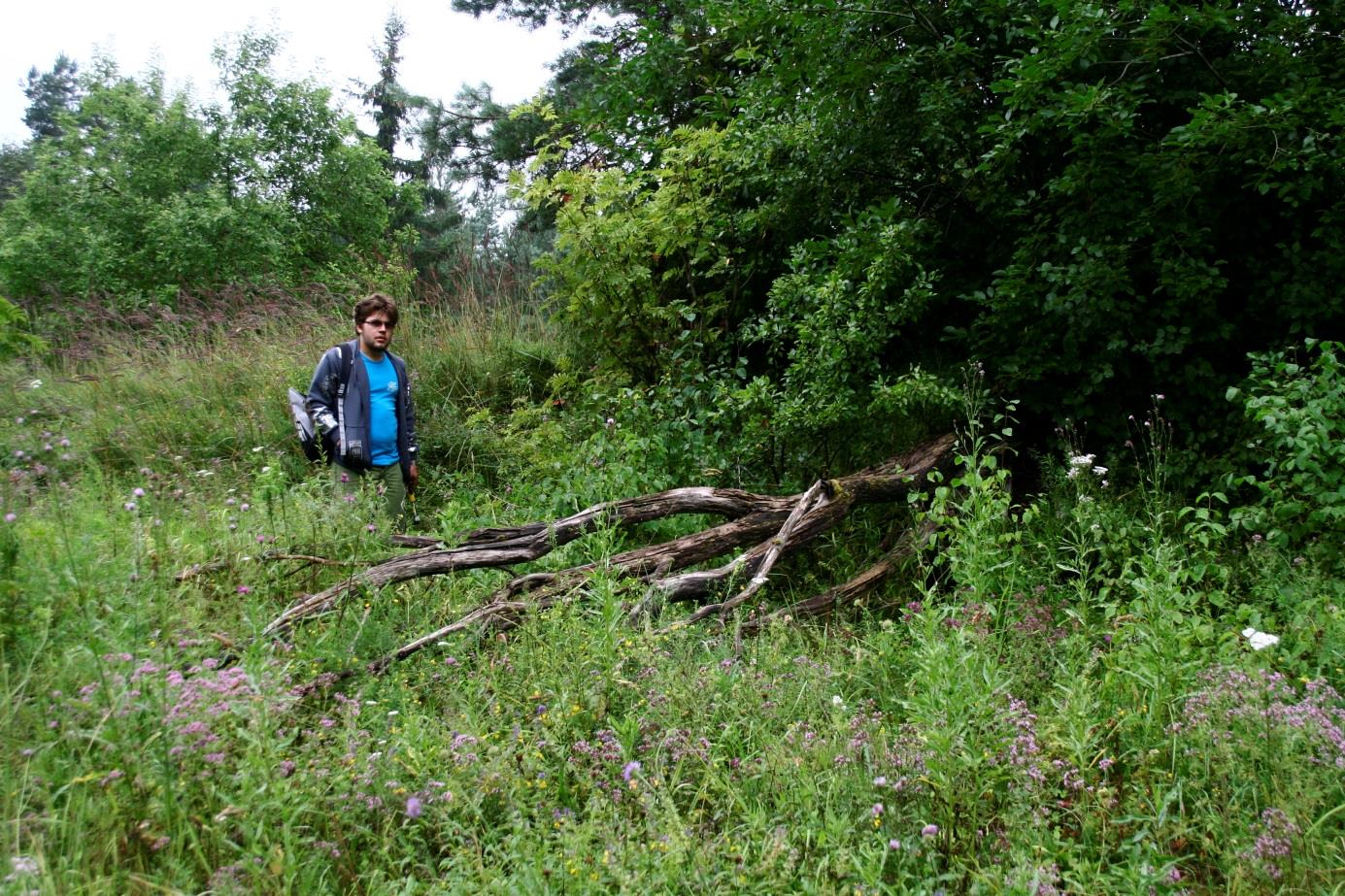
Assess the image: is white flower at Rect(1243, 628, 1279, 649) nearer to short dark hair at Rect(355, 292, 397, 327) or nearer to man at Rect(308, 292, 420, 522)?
man at Rect(308, 292, 420, 522)

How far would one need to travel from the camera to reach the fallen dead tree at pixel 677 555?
3.61m

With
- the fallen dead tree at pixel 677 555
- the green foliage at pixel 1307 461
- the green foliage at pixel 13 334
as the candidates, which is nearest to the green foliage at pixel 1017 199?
the fallen dead tree at pixel 677 555

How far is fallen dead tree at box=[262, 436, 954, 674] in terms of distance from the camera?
361cm

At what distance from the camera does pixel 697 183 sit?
6.55 metres

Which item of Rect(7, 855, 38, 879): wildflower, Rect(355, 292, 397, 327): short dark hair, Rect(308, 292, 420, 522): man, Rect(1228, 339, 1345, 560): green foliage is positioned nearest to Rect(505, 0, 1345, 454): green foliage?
Rect(1228, 339, 1345, 560): green foliage

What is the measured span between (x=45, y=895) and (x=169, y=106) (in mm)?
23189

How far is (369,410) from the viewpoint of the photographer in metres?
5.40

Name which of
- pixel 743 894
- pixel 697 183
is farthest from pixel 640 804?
pixel 697 183

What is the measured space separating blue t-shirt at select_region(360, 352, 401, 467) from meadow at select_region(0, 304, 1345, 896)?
1.38 m

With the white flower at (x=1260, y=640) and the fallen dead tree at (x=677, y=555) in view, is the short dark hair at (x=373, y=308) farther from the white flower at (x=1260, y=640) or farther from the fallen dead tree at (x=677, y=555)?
the white flower at (x=1260, y=640)

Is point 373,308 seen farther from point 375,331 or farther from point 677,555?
point 677,555

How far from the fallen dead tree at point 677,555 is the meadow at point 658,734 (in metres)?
0.12

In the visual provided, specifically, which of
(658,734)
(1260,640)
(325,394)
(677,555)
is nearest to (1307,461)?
(1260,640)

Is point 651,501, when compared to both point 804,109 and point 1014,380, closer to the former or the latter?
point 1014,380
